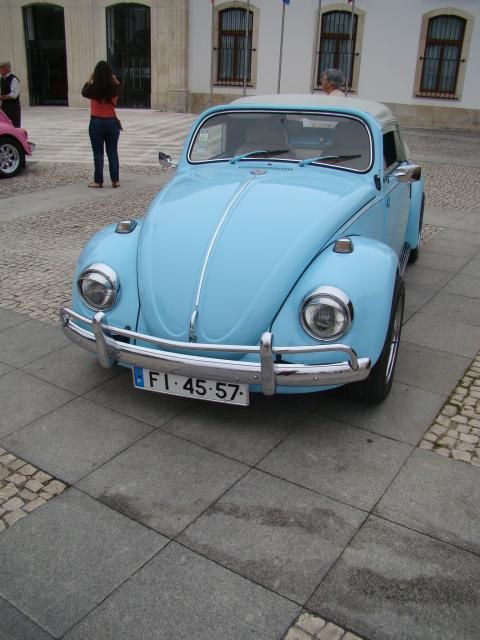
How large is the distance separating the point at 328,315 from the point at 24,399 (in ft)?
6.38

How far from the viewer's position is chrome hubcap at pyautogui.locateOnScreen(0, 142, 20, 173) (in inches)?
425

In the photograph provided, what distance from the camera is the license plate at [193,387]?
323 cm

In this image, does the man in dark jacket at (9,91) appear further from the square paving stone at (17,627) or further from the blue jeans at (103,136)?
the square paving stone at (17,627)

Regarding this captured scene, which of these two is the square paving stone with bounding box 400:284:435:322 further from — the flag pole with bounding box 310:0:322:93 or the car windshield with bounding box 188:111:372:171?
the flag pole with bounding box 310:0:322:93

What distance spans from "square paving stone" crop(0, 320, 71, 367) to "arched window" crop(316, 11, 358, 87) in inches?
728

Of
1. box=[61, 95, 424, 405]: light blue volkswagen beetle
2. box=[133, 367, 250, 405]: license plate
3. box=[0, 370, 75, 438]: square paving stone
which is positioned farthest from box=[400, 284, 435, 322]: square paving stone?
box=[0, 370, 75, 438]: square paving stone

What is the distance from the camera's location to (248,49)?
856 inches

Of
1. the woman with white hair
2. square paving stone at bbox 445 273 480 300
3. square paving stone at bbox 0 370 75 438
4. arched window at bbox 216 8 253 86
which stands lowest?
square paving stone at bbox 0 370 75 438

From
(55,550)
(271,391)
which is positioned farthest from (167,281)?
(55,550)

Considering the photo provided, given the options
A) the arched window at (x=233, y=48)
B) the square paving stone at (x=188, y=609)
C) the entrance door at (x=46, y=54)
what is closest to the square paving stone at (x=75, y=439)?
the square paving stone at (x=188, y=609)

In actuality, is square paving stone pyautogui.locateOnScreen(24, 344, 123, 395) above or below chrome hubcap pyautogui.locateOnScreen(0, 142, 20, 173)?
below

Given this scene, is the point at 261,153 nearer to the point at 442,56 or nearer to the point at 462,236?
the point at 462,236

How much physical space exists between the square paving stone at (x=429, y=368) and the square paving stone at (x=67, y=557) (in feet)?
6.57

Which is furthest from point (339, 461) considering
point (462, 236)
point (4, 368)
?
point (462, 236)
